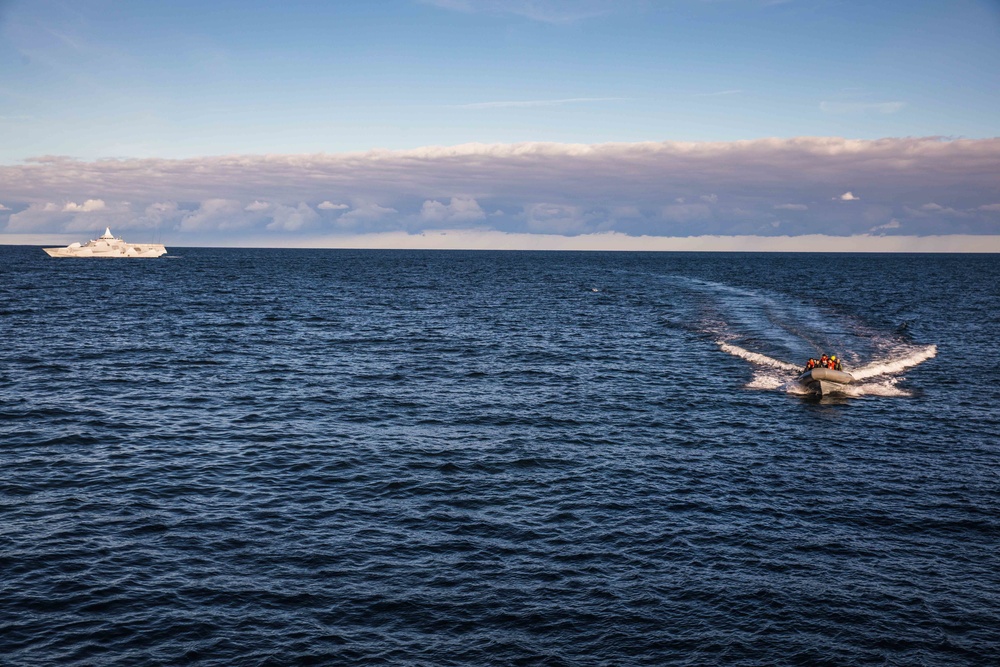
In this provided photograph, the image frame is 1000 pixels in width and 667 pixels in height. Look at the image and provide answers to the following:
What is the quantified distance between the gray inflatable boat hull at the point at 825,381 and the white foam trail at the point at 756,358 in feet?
30.9

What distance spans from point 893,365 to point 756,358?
11.4m

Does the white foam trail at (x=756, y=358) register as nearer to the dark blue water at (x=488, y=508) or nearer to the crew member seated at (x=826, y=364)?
the dark blue water at (x=488, y=508)

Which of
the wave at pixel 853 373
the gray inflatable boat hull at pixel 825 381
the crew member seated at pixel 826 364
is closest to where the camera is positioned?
the gray inflatable boat hull at pixel 825 381

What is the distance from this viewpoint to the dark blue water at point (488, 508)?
22.7m

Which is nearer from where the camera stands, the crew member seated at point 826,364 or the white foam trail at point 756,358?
the crew member seated at point 826,364

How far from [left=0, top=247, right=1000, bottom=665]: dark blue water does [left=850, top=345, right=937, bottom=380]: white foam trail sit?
15.5 inches

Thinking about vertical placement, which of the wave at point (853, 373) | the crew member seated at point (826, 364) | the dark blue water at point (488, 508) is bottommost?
the dark blue water at point (488, 508)

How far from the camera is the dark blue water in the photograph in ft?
74.5

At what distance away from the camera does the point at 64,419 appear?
44.2 meters

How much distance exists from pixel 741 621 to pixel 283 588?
1459 cm

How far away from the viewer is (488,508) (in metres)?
32.4

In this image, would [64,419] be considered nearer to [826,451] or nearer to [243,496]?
[243,496]

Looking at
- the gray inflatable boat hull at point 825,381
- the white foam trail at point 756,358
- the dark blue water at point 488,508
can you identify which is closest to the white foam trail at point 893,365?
the dark blue water at point 488,508

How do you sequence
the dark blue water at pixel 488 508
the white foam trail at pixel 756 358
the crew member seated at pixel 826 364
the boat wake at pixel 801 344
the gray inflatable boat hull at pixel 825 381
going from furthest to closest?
the white foam trail at pixel 756 358
the boat wake at pixel 801 344
the crew member seated at pixel 826 364
the gray inflatable boat hull at pixel 825 381
the dark blue water at pixel 488 508
